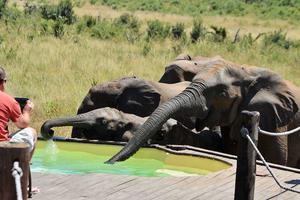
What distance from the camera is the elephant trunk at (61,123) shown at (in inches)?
441

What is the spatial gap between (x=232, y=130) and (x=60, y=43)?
13.6 meters

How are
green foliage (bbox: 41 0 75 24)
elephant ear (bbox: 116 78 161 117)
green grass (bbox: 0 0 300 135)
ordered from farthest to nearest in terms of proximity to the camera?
green foliage (bbox: 41 0 75 24)
green grass (bbox: 0 0 300 135)
elephant ear (bbox: 116 78 161 117)

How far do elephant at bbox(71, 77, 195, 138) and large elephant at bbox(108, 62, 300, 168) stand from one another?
5.16 feet

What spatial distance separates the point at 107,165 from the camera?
9.80 meters

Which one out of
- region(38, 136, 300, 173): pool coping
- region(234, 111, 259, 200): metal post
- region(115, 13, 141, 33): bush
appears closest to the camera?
region(234, 111, 259, 200): metal post

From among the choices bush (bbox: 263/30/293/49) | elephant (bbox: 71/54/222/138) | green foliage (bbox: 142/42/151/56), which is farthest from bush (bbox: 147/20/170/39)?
elephant (bbox: 71/54/222/138)

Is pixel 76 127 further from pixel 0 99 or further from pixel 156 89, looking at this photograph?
pixel 0 99

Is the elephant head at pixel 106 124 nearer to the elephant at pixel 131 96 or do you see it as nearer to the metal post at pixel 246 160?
the elephant at pixel 131 96

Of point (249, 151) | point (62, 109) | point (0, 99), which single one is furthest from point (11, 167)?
point (62, 109)

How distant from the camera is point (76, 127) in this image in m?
12.2

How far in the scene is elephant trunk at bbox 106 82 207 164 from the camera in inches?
378

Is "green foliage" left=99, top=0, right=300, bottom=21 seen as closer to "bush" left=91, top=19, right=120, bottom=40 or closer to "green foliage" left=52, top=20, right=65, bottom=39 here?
"bush" left=91, top=19, right=120, bottom=40

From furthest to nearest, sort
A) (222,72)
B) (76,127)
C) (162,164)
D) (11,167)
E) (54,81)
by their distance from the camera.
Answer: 1. (54,81)
2. (76,127)
3. (222,72)
4. (162,164)
5. (11,167)

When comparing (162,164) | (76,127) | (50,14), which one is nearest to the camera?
(162,164)
